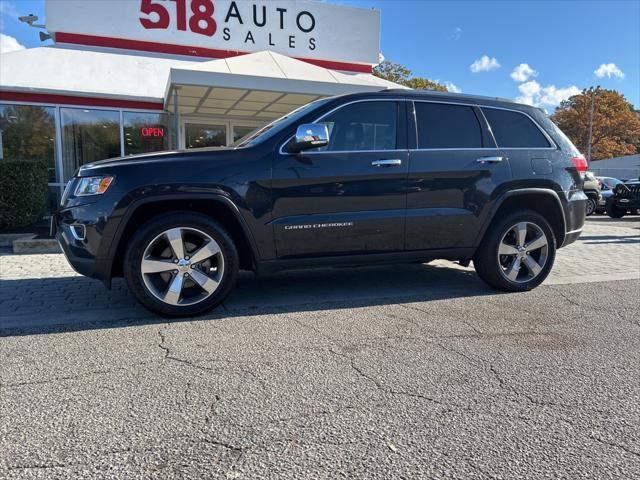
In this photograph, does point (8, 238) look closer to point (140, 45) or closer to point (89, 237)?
point (89, 237)

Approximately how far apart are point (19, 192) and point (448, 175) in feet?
24.5

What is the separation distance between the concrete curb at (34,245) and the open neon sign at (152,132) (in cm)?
521

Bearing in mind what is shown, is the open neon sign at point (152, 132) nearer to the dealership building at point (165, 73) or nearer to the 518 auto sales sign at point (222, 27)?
the dealership building at point (165, 73)

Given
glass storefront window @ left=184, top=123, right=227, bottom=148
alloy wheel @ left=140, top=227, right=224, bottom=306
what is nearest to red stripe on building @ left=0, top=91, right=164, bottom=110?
glass storefront window @ left=184, top=123, right=227, bottom=148

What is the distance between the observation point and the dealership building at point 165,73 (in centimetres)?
978

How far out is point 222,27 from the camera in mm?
13945

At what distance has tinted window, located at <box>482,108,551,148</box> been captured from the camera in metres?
5.10

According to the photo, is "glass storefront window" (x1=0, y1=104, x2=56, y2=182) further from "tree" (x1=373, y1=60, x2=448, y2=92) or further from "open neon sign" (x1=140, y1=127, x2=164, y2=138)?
"tree" (x1=373, y1=60, x2=448, y2=92)

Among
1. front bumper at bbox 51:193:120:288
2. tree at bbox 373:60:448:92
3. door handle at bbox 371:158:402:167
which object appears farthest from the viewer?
tree at bbox 373:60:448:92

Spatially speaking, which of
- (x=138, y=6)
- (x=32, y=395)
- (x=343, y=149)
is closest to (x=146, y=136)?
(x=138, y=6)

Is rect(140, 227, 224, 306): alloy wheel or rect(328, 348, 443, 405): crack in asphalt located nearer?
rect(328, 348, 443, 405): crack in asphalt

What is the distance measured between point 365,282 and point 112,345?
9.77ft

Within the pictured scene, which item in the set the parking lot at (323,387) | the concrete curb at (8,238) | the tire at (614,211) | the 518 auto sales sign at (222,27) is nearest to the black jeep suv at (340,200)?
the parking lot at (323,387)

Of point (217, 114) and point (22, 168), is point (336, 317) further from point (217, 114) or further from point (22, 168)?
point (217, 114)
